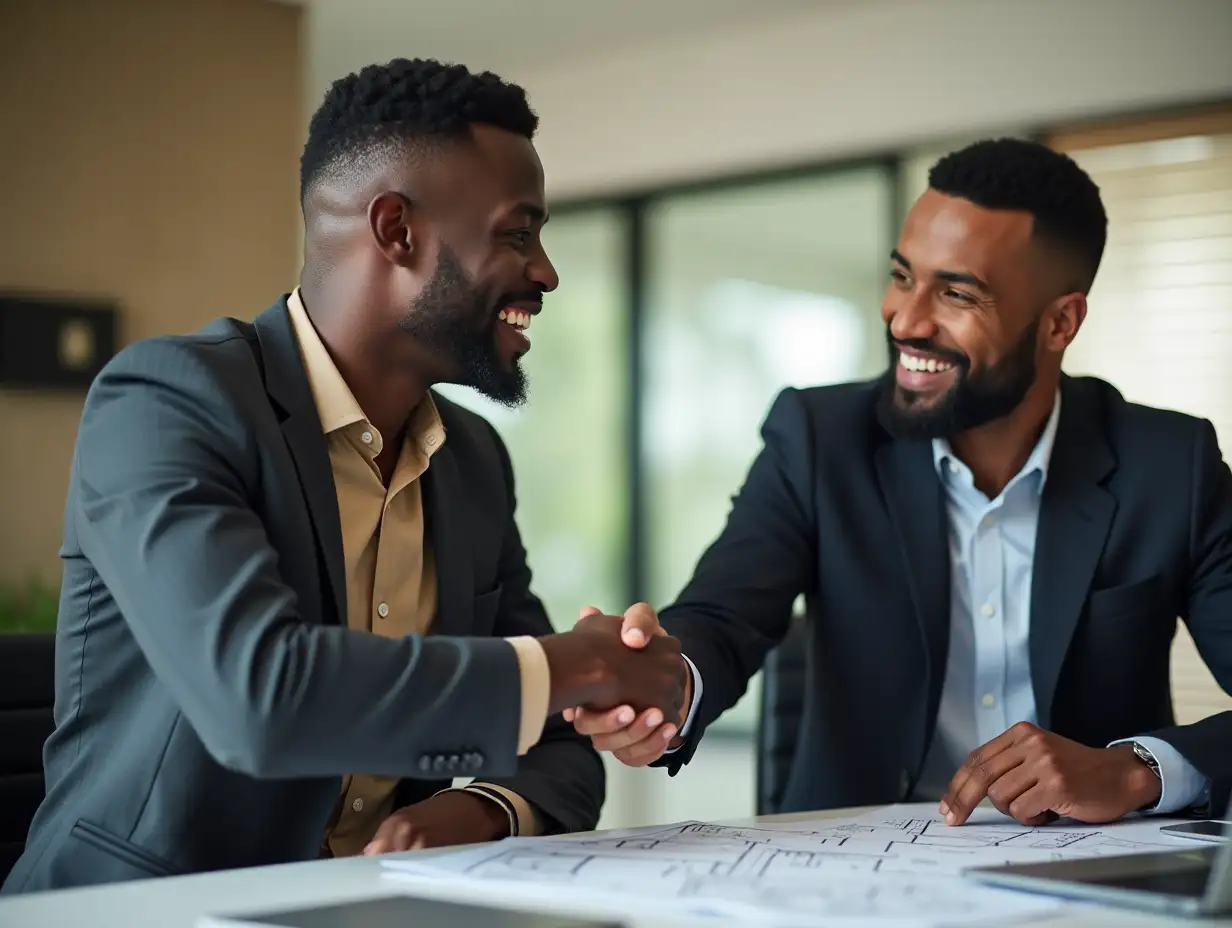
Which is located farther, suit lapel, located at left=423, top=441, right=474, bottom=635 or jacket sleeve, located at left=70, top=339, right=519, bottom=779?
suit lapel, located at left=423, top=441, right=474, bottom=635

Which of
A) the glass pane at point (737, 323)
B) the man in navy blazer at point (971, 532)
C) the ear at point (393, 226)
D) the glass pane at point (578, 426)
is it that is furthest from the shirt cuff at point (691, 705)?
the glass pane at point (578, 426)

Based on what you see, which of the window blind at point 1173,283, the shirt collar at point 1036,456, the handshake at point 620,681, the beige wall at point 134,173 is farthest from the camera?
the window blind at point 1173,283

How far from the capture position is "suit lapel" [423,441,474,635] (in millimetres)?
1818

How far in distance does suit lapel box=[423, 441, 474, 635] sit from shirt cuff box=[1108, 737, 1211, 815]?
84 centimetres

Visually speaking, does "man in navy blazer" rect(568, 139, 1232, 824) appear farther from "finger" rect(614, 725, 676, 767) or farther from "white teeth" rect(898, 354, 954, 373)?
"finger" rect(614, 725, 676, 767)

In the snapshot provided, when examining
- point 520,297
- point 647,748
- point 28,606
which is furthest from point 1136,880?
point 28,606

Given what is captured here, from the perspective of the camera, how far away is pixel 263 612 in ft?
4.34

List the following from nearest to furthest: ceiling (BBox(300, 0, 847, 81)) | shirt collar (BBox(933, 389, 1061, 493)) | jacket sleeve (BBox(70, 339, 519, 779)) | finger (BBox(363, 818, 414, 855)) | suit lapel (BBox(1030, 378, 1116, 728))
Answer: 1. jacket sleeve (BBox(70, 339, 519, 779))
2. finger (BBox(363, 818, 414, 855))
3. suit lapel (BBox(1030, 378, 1116, 728))
4. shirt collar (BBox(933, 389, 1061, 493))
5. ceiling (BBox(300, 0, 847, 81))

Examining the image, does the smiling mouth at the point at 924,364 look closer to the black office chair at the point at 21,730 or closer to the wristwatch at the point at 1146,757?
the wristwatch at the point at 1146,757

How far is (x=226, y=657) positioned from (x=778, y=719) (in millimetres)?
1312

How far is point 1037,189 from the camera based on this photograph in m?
2.40

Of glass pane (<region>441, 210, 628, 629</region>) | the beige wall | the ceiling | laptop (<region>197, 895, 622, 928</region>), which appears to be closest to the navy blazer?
laptop (<region>197, 895, 622, 928</region>)

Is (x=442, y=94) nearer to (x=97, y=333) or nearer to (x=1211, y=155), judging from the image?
(x=97, y=333)

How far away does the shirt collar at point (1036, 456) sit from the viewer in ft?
7.51
